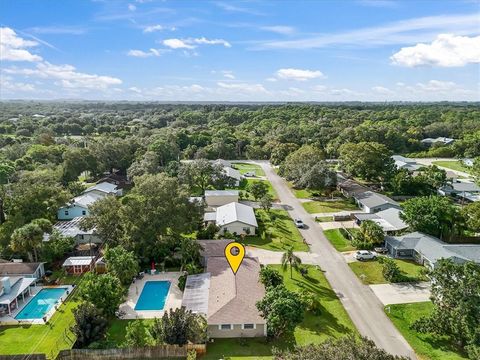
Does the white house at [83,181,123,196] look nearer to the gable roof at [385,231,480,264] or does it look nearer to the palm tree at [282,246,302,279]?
the palm tree at [282,246,302,279]

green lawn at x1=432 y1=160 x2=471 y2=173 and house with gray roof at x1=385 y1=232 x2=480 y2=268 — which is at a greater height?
house with gray roof at x1=385 y1=232 x2=480 y2=268

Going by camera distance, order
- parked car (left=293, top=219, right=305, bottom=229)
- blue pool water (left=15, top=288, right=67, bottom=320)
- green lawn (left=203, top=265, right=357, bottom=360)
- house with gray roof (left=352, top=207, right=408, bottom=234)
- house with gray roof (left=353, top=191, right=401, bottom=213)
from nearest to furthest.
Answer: green lawn (left=203, top=265, right=357, bottom=360), blue pool water (left=15, top=288, right=67, bottom=320), house with gray roof (left=352, top=207, right=408, bottom=234), parked car (left=293, top=219, right=305, bottom=229), house with gray roof (left=353, top=191, right=401, bottom=213)

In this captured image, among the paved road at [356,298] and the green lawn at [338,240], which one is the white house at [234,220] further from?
the green lawn at [338,240]

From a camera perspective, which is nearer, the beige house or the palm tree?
the beige house

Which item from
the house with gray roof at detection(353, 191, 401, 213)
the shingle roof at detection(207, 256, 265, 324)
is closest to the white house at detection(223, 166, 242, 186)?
the house with gray roof at detection(353, 191, 401, 213)

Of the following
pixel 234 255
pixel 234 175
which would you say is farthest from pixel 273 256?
pixel 234 175

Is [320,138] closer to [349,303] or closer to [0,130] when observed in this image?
[349,303]

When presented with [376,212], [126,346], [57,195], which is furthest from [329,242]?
[57,195]
